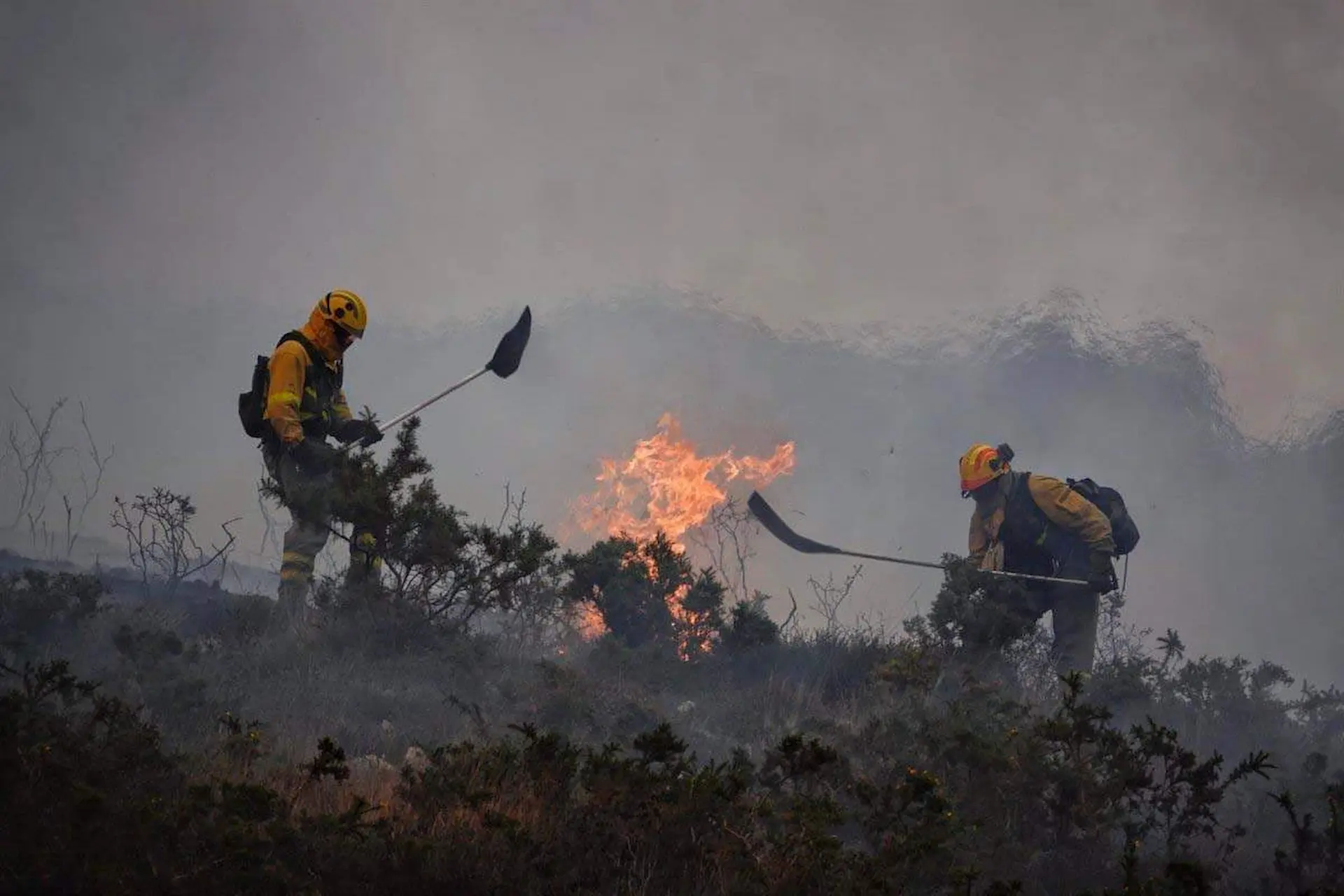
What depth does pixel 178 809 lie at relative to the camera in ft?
10.7

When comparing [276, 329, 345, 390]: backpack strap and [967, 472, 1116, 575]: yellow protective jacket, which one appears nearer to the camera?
[276, 329, 345, 390]: backpack strap

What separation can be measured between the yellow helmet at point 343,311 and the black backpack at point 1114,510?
697 centimetres

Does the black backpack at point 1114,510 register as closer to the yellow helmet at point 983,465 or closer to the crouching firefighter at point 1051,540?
the crouching firefighter at point 1051,540

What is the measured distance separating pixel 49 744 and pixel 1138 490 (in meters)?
61.1

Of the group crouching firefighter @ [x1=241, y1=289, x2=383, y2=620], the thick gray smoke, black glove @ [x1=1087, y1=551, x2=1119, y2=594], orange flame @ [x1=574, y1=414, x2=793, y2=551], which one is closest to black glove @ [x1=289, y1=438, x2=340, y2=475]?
crouching firefighter @ [x1=241, y1=289, x2=383, y2=620]

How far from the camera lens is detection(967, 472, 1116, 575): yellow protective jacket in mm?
9703

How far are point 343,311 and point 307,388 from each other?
76 cm

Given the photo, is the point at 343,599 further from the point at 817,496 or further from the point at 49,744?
the point at 817,496

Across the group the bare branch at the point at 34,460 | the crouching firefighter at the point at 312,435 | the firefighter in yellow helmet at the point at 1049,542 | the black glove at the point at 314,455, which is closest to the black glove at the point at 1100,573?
the firefighter in yellow helmet at the point at 1049,542

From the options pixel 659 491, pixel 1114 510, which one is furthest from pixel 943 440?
pixel 1114 510

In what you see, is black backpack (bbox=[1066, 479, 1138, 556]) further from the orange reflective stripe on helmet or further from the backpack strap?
the backpack strap

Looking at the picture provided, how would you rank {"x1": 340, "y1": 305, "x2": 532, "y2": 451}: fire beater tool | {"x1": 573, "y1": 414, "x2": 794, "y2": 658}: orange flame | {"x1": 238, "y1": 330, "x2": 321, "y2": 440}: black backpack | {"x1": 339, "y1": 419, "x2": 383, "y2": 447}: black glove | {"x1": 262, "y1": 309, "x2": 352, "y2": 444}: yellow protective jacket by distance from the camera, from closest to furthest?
{"x1": 262, "y1": 309, "x2": 352, "y2": 444}: yellow protective jacket
{"x1": 238, "y1": 330, "x2": 321, "y2": 440}: black backpack
{"x1": 339, "y1": 419, "x2": 383, "y2": 447}: black glove
{"x1": 340, "y1": 305, "x2": 532, "y2": 451}: fire beater tool
{"x1": 573, "y1": 414, "x2": 794, "y2": 658}: orange flame

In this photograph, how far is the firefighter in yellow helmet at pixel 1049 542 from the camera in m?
9.63

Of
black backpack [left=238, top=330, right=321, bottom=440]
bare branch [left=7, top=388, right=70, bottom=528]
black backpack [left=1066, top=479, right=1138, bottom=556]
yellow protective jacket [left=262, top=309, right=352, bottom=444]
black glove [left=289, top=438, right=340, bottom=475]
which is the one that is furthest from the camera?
bare branch [left=7, top=388, right=70, bottom=528]
